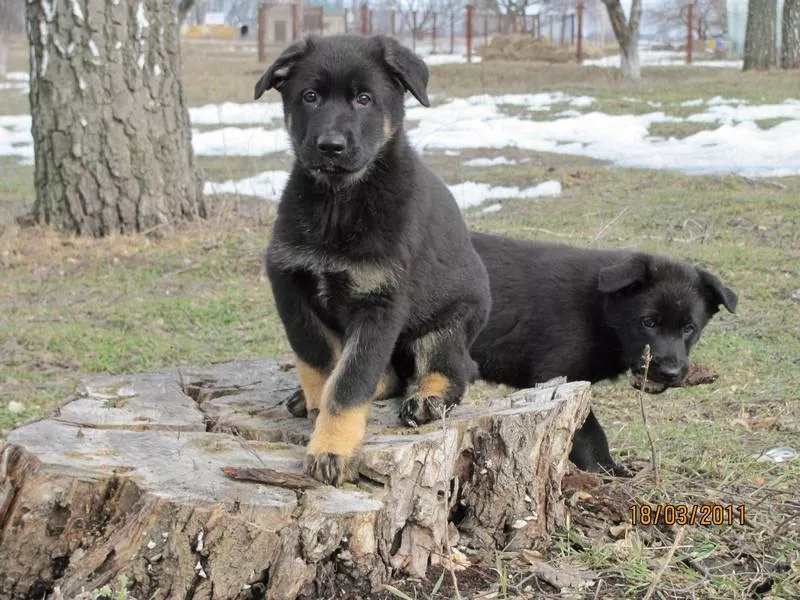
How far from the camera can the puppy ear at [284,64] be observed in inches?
142

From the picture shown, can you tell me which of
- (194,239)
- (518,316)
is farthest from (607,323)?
(194,239)

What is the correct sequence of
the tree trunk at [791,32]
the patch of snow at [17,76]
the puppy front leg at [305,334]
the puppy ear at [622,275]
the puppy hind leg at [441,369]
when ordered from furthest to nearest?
the patch of snow at [17,76] → the tree trunk at [791,32] → the puppy ear at [622,275] → the puppy hind leg at [441,369] → the puppy front leg at [305,334]

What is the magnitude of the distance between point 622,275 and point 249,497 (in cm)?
267

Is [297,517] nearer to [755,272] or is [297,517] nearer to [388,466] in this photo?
[388,466]

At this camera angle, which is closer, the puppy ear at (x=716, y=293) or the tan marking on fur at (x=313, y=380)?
the tan marking on fur at (x=313, y=380)

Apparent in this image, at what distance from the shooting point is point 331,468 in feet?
10.2

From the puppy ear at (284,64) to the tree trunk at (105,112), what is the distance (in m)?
5.23

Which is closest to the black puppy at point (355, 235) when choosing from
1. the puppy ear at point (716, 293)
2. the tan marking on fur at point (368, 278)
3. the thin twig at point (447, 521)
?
the tan marking on fur at point (368, 278)

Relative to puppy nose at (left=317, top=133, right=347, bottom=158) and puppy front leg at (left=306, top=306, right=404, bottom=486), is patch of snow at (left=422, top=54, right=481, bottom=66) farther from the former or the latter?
puppy front leg at (left=306, top=306, right=404, bottom=486)

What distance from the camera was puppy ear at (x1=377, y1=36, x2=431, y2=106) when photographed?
3.65 metres

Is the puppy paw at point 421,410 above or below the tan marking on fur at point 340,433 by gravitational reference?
below

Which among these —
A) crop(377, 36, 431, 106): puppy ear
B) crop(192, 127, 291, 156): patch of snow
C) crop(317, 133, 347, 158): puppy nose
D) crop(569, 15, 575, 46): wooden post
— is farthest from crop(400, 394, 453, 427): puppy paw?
crop(569, 15, 575, 46): wooden post

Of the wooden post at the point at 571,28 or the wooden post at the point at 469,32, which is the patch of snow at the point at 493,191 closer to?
the wooden post at the point at 469,32

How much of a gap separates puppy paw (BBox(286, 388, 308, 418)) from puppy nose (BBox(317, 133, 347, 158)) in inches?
37.3
